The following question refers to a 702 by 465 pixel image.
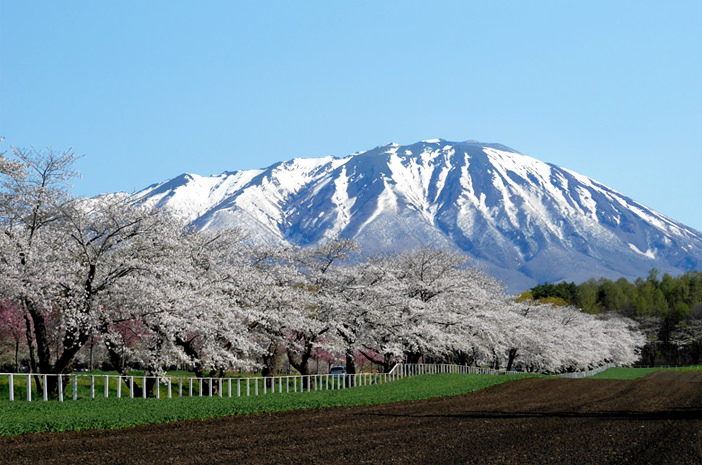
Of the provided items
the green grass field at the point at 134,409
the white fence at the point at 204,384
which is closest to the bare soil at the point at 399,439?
the green grass field at the point at 134,409

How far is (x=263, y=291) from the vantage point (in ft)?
128

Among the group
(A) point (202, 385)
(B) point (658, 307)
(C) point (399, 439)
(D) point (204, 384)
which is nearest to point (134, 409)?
(C) point (399, 439)

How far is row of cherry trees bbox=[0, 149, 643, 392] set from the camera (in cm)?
2661

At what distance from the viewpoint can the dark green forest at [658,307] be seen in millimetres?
145750

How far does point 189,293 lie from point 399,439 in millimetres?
16403

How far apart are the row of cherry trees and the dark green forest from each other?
9998 cm

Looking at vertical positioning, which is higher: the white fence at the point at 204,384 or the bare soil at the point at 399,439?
the bare soil at the point at 399,439

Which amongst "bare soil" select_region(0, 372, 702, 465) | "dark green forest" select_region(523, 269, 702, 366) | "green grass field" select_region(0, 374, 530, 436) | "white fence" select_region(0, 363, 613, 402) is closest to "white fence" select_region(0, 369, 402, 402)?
"white fence" select_region(0, 363, 613, 402)

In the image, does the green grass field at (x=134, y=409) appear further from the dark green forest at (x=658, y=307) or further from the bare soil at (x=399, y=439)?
the dark green forest at (x=658, y=307)

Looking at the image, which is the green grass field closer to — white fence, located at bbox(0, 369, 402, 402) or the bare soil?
the bare soil

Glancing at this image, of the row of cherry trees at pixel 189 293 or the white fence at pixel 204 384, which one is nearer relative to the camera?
the row of cherry trees at pixel 189 293

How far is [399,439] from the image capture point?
15.6m

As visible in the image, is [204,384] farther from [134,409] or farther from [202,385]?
[134,409]

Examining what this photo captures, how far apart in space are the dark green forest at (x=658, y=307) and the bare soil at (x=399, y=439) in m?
133
